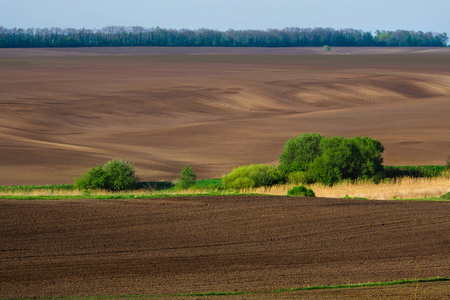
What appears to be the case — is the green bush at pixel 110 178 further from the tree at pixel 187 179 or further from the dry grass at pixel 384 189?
the dry grass at pixel 384 189

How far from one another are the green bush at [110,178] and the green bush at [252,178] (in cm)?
474

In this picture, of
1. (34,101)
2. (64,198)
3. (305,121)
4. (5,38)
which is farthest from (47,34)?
(64,198)

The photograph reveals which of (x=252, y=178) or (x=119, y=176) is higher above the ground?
(x=252, y=178)

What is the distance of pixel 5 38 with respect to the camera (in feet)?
471

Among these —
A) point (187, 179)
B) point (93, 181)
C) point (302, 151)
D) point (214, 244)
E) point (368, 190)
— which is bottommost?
point (93, 181)

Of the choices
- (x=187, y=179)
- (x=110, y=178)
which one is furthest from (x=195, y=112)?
(x=187, y=179)

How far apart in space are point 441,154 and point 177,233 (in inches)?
1271

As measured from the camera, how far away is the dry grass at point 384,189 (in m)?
27.6

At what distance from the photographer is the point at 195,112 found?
2717 inches

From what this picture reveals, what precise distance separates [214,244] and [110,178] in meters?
18.1

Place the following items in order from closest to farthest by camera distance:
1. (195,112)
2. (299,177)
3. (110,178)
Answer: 1. (299,177)
2. (110,178)
3. (195,112)

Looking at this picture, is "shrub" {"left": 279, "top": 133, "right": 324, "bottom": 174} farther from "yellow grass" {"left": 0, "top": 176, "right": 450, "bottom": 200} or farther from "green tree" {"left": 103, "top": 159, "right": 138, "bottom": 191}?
"green tree" {"left": 103, "top": 159, "right": 138, "bottom": 191}

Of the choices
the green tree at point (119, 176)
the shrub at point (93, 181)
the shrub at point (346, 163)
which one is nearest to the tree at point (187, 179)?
the green tree at point (119, 176)

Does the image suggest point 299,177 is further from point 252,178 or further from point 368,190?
point 368,190
